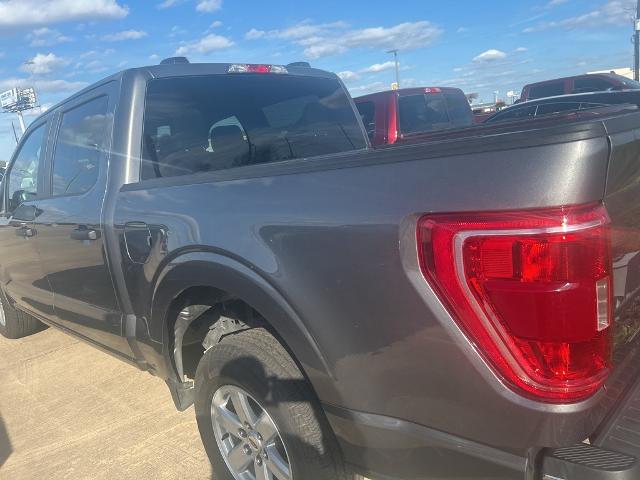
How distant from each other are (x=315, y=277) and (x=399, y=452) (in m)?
0.60

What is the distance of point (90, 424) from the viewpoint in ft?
11.1

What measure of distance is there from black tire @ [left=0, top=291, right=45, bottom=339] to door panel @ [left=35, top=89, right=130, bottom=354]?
1.65m

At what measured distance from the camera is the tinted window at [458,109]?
8.97m

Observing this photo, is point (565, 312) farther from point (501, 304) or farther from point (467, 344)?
point (467, 344)

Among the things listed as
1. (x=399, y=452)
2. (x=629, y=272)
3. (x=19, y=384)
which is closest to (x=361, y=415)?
(x=399, y=452)

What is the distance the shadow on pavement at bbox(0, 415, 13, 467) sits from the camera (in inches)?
124

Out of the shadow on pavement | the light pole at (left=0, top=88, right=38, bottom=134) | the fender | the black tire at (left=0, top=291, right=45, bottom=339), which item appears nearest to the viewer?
the fender

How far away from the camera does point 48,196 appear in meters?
3.51

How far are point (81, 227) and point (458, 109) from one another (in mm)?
7503

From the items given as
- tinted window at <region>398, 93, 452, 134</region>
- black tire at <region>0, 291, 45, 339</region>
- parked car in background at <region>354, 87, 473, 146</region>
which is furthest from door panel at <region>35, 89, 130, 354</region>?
tinted window at <region>398, 93, 452, 134</region>

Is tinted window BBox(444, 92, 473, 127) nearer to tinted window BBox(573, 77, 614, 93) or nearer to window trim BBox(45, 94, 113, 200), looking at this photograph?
tinted window BBox(573, 77, 614, 93)

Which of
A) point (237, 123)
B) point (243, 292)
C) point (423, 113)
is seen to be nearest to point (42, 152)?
point (237, 123)

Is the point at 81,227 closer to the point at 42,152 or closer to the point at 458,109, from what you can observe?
the point at 42,152

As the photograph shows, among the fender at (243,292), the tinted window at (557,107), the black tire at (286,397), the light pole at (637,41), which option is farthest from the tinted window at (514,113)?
the light pole at (637,41)
